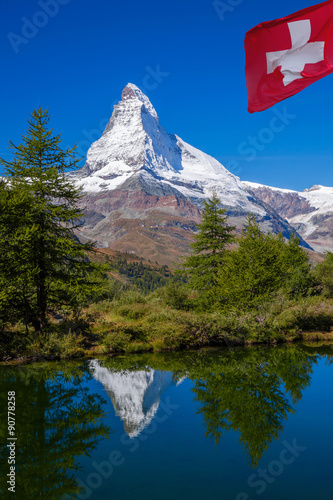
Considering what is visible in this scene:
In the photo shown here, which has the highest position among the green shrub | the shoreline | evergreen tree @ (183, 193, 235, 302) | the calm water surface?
evergreen tree @ (183, 193, 235, 302)

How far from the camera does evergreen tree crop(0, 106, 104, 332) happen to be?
20.5m

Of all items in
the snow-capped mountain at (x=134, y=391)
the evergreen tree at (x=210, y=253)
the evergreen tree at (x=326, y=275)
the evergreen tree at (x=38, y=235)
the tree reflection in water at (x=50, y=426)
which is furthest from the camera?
the evergreen tree at (x=326, y=275)

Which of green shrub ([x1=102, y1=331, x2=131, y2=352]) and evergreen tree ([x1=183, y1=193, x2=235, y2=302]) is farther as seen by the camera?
evergreen tree ([x1=183, y1=193, x2=235, y2=302])

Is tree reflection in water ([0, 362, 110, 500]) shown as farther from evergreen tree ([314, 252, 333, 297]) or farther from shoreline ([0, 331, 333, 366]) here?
evergreen tree ([314, 252, 333, 297])

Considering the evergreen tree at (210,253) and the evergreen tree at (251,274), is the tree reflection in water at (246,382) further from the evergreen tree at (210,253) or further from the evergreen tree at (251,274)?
the evergreen tree at (210,253)

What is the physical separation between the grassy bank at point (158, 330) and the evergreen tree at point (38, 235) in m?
1.60

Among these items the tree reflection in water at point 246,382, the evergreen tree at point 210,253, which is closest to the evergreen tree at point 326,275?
the evergreen tree at point 210,253

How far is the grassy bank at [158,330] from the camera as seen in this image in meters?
21.9

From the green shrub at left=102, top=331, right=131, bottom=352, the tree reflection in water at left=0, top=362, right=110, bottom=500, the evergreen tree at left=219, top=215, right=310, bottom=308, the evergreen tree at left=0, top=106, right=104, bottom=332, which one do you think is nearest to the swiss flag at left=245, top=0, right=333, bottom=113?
the tree reflection in water at left=0, top=362, right=110, bottom=500

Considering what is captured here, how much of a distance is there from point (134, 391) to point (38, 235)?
9.89 meters

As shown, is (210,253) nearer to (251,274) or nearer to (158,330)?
(251,274)

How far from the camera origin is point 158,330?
25.9 meters

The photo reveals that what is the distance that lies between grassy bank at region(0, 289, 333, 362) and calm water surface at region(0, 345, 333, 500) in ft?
4.98

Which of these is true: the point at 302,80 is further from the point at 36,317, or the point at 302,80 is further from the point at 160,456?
the point at 36,317
